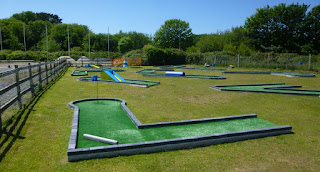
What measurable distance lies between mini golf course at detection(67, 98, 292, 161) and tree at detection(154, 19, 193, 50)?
5940 centimetres

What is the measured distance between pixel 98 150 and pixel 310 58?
2719cm

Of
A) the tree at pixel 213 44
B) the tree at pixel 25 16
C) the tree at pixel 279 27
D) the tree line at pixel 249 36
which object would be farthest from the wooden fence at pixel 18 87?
the tree at pixel 25 16

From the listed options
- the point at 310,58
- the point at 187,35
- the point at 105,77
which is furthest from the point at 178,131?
the point at 187,35

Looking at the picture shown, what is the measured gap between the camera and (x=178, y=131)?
4.93m

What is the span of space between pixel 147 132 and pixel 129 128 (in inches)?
19.0

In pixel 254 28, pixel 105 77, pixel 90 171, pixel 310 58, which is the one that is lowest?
pixel 90 171

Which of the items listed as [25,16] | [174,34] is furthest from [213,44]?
[25,16]

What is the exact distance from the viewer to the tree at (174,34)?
64.1m

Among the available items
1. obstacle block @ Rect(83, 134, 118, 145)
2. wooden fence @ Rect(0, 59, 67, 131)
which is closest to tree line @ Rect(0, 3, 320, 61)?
wooden fence @ Rect(0, 59, 67, 131)

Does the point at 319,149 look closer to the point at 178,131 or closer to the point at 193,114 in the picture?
the point at 178,131

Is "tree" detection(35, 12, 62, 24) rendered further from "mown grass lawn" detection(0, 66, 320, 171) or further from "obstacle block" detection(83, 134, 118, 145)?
"obstacle block" detection(83, 134, 118, 145)

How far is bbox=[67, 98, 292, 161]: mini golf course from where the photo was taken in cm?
391

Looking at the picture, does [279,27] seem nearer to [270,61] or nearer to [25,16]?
[270,61]

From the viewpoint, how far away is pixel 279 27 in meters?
41.1
